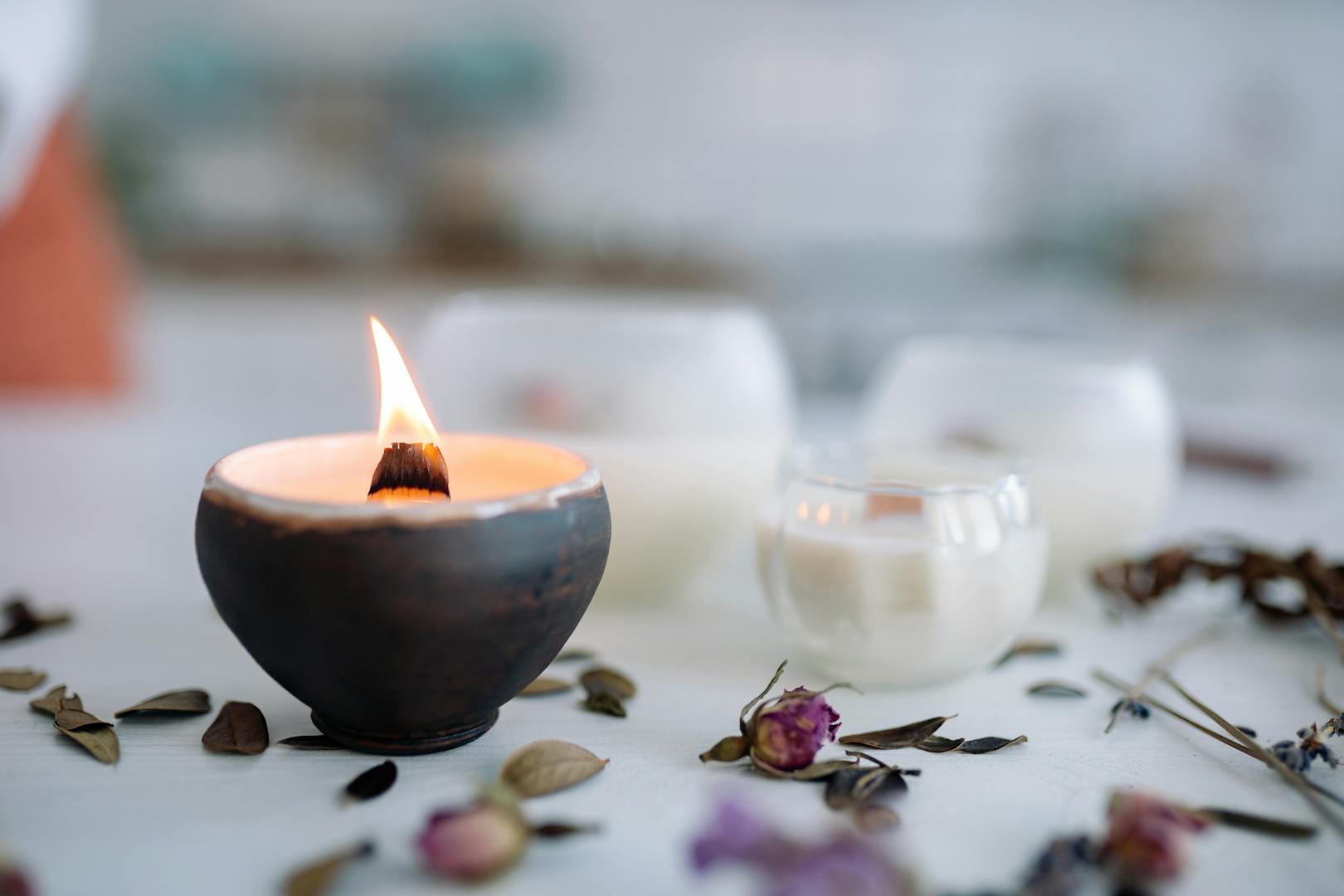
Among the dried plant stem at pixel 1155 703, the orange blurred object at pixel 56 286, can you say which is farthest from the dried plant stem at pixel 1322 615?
the orange blurred object at pixel 56 286

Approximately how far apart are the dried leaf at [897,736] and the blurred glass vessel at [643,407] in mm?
188

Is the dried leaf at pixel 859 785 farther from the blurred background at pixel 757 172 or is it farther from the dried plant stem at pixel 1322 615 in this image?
the blurred background at pixel 757 172

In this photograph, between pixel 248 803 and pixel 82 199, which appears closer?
pixel 248 803

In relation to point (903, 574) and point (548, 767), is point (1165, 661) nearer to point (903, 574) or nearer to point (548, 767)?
point (903, 574)

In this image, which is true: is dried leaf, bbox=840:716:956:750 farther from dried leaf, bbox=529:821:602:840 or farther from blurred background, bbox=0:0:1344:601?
blurred background, bbox=0:0:1344:601

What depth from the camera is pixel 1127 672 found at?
0.50 meters

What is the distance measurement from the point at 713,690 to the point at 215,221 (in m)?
2.73

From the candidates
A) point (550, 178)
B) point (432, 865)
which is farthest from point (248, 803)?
point (550, 178)

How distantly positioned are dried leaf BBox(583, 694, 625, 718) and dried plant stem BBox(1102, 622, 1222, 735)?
19 centimetres

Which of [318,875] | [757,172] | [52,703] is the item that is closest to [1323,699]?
[318,875]

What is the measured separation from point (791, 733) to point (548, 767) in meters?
0.08

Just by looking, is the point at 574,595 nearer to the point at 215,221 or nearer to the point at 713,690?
the point at 713,690

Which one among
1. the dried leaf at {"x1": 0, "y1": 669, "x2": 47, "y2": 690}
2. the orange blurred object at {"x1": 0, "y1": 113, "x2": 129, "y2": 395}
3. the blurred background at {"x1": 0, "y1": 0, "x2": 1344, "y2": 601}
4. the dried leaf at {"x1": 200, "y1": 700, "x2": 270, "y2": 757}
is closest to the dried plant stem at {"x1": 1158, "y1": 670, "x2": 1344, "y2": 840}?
the dried leaf at {"x1": 200, "y1": 700, "x2": 270, "y2": 757}

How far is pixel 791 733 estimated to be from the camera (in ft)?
1.19
